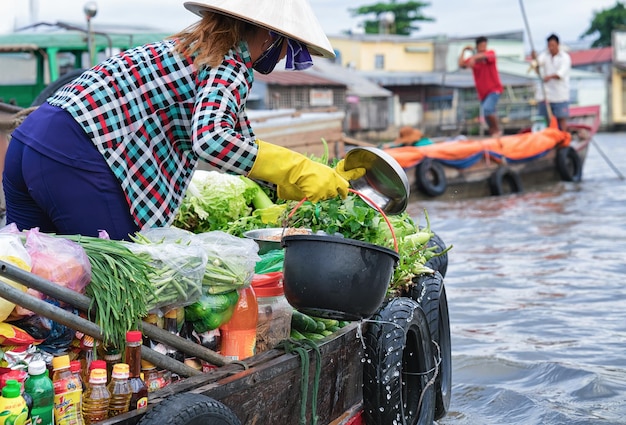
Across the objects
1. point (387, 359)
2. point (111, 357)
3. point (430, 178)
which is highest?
point (111, 357)

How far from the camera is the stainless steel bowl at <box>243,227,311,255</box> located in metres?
3.74

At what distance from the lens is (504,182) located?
16406 mm

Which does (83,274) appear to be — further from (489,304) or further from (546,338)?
(489,304)

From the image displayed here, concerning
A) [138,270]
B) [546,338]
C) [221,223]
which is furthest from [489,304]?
[138,270]

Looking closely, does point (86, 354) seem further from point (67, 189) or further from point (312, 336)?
point (312, 336)

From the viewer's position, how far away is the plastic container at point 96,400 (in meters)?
2.29

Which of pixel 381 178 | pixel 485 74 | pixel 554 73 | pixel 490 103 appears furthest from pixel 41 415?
pixel 554 73

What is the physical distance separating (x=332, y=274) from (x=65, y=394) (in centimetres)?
97

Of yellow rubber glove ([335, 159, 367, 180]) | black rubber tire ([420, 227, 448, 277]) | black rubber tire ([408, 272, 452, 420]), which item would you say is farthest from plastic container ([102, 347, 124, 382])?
black rubber tire ([420, 227, 448, 277])

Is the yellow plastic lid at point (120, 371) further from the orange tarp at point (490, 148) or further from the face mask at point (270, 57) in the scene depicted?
the orange tarp at point (490, 148)

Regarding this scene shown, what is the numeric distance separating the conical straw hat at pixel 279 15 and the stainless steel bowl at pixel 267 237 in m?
0.89

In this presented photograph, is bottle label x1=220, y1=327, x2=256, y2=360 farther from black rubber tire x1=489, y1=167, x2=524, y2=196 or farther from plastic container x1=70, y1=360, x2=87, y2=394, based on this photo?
black rubber tire x1=489, y1=167, x2=524, y2=196

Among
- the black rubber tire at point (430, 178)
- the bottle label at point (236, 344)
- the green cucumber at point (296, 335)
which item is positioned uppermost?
the bottle label at point (236, 344)

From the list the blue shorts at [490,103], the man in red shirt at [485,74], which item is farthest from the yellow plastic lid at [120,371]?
the blue shorts at [490,103]
